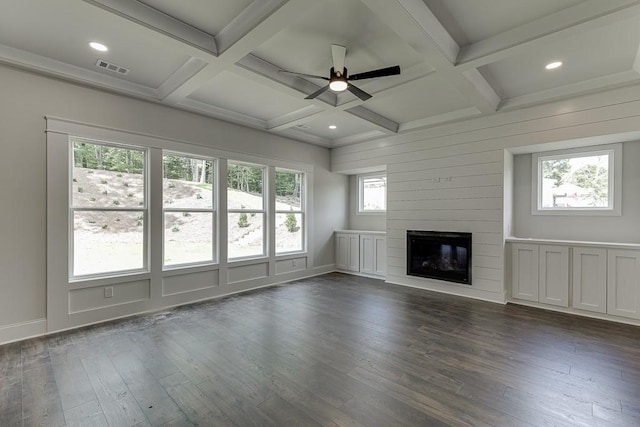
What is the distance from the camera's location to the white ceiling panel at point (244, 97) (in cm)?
385

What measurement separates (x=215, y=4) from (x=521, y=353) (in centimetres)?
430

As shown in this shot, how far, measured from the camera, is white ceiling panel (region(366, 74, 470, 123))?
3.82 m

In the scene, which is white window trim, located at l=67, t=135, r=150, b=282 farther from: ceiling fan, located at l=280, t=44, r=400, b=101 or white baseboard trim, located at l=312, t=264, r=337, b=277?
white baseboard trim, located at l=312, t=264, r=337, b=277

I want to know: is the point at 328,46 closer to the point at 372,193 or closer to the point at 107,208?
the point at 107,208

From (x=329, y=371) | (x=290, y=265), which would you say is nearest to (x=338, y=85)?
(x=329, y=371)

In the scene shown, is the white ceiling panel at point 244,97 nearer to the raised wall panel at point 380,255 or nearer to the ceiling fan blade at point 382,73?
the ceiling fan blade at point 382,73

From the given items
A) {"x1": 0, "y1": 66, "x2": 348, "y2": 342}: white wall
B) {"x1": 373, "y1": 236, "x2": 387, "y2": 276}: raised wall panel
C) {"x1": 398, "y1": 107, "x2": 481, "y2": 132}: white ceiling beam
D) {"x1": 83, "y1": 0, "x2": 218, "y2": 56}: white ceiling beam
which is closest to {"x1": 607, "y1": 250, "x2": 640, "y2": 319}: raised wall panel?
{"x1": 398, "y1": 107, "x2": 481, "y2": 132}: white ceiling beam

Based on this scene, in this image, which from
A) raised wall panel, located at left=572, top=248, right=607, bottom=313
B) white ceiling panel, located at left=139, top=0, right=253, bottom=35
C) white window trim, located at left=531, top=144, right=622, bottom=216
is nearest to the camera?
white ceiling panel, located at left=139, top=0, right=253, bottom=35

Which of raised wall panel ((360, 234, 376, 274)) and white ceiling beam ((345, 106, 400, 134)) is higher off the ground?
white ceiling beam ((345, 106, 400, 134))

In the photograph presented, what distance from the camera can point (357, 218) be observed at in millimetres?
7281

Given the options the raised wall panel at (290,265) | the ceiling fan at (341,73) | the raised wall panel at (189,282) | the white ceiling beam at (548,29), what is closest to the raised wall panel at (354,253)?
the raised wall panel at (290,265)

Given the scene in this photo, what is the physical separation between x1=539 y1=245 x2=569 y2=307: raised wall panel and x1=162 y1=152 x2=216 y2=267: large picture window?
16.9 feet

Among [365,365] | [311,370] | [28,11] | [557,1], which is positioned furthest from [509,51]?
[28,11]

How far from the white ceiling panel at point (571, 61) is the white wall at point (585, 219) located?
137 centimetres
